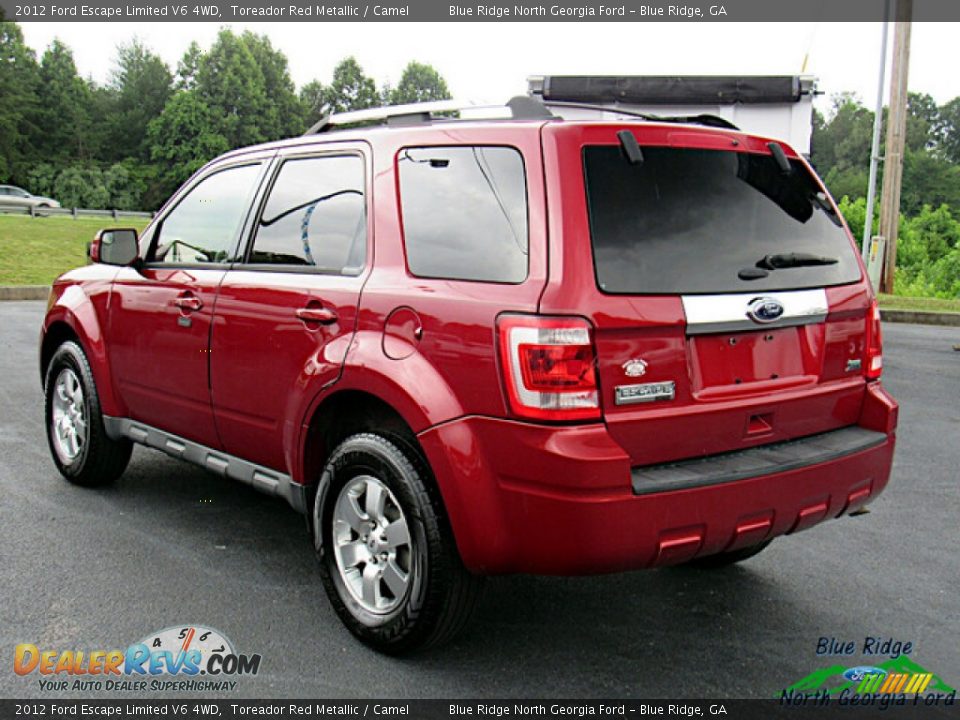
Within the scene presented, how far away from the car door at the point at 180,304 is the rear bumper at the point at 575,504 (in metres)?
1.70

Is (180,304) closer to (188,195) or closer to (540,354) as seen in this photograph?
(188,195)

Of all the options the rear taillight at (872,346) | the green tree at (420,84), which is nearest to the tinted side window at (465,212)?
the rear taillight at (872,346)

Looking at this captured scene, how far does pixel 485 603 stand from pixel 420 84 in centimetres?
11610

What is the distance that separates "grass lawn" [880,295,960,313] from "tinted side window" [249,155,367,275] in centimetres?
1524

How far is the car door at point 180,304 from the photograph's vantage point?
430cm

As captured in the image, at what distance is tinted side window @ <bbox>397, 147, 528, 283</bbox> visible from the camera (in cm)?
303

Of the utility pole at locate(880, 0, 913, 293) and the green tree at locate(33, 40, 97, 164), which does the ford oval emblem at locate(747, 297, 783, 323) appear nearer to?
the utility pole at locate(880, 0, 913, 293)

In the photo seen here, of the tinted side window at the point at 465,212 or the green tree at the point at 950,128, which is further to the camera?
the green tree at the point at 950,128

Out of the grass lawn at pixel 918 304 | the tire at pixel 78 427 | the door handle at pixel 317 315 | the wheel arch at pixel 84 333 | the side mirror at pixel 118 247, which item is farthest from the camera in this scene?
the grass lawn at pixel 918 304

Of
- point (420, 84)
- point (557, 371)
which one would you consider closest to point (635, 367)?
point (557, 371)

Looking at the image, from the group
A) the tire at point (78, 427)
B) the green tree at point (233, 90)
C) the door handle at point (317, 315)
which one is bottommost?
the tire at point (78, 427)

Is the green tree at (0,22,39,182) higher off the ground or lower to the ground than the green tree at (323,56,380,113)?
lower

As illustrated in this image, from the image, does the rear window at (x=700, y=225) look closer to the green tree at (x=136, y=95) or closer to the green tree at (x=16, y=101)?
the green tree at (x=16, y=101)

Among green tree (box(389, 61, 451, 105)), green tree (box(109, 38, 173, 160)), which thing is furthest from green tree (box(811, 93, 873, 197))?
green tree (box(109, 38, 173, 160))
